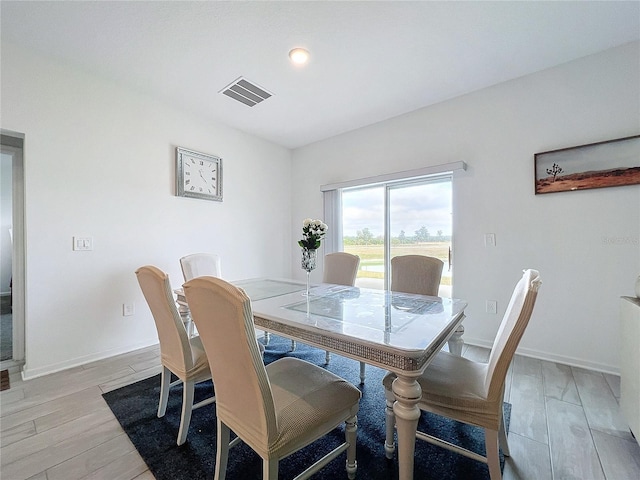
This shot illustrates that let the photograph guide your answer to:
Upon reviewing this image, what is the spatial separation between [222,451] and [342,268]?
174 centimetres

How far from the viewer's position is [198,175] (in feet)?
10.4

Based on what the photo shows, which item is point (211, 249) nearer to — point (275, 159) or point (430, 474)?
point (275, 159)

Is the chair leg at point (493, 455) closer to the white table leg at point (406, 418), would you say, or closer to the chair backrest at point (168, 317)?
A: the white table leg at point (406, 418)

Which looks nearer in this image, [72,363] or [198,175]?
[72,363]

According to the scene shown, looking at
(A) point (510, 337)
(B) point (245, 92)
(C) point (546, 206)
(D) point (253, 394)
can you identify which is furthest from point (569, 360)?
(B) point (245, 92)

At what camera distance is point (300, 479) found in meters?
1.05

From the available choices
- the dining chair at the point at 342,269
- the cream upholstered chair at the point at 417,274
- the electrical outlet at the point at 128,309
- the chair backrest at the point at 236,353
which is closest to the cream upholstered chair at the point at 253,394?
the chair backrest at the point at 236,353

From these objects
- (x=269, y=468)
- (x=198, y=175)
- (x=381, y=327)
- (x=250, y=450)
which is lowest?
(x=250, y=450)

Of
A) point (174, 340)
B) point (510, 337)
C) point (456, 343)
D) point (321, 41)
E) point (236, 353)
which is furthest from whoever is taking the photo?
point (321, 41)

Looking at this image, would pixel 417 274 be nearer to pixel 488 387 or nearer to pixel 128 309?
pixel 488 387

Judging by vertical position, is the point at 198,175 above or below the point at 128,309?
above

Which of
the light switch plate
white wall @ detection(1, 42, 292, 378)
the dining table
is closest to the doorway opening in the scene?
white wall @ detection(1, 42, 292, 378)

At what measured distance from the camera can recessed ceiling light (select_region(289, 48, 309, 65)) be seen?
2.11 meters

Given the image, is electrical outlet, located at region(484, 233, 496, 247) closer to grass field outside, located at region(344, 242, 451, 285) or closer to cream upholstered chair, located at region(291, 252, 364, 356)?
grass field outside, located at region(344, 242, 451, 285)
